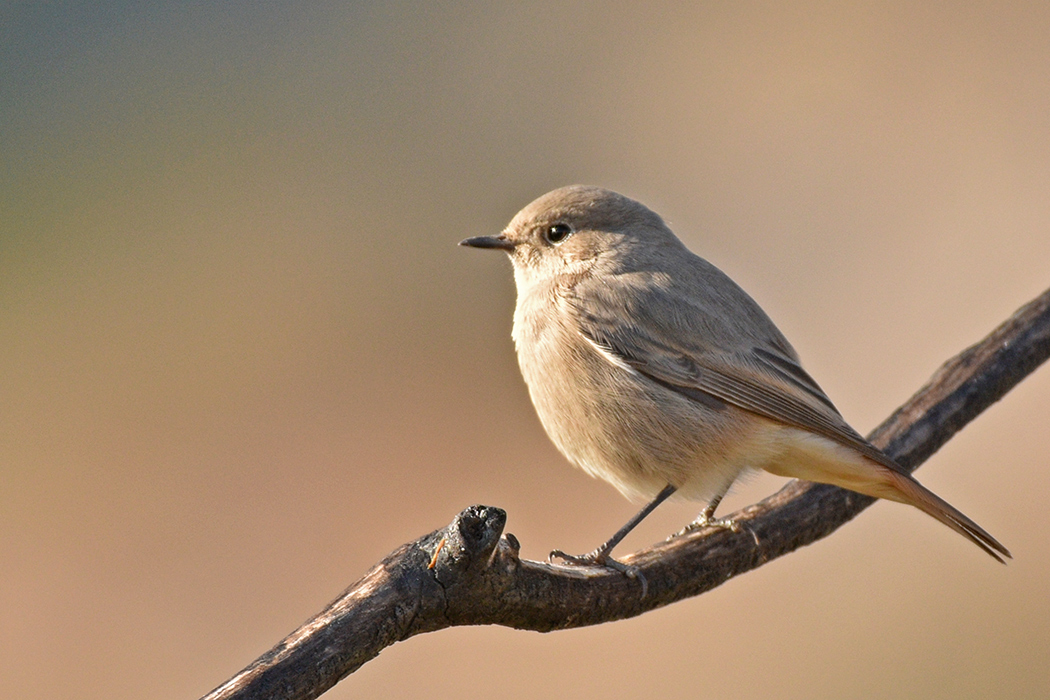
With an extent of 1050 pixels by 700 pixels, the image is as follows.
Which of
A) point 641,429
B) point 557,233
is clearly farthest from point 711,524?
point 557,233

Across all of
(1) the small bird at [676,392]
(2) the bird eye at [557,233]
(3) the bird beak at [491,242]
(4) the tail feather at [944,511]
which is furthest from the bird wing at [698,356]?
(3) the bird beak at [491,242]

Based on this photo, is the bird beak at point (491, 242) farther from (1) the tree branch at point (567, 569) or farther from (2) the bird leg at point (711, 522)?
(1) the tree branch at point (567, 569)

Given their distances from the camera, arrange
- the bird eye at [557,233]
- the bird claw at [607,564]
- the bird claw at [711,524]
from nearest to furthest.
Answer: the bird claw at [607,564], the bird claw at [711,524], the bird eye at [557,233]

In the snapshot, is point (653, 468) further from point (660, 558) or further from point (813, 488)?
point (813, 488)

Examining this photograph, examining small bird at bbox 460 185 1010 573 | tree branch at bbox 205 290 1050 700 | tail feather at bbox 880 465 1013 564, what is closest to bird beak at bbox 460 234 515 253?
small bird at bbox 460 185 1010 573

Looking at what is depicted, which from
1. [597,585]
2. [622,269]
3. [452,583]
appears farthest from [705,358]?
[452,583]
